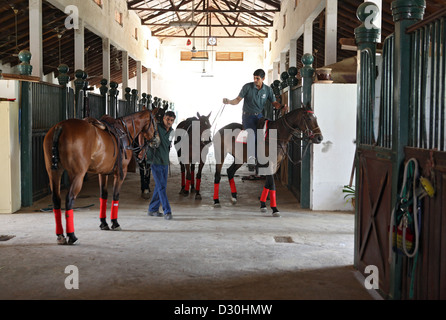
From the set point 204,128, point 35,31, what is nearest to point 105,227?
point 204,128

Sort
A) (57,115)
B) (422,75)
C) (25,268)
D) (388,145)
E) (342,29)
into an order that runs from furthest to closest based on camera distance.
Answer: (342,29)
(57,115)
(25,268)
(388,145)
(422,75)

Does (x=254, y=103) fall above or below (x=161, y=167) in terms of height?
above

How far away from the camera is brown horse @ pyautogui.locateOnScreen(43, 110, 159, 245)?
539 centimetres

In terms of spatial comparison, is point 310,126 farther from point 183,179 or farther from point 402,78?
point 402,78

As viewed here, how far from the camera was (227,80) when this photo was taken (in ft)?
108

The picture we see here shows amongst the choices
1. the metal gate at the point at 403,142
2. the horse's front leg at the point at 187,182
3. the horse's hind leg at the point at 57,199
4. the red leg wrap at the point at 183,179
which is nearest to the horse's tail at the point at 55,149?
the horse's hind leg at the point at 57,199

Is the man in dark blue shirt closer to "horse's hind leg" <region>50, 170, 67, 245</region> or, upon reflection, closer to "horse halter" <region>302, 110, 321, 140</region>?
"horse halter" <region>302, 110, 321, 140</region>

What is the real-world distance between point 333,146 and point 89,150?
419cm

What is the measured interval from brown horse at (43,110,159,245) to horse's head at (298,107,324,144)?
7.77 ft

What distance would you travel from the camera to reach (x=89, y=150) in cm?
562

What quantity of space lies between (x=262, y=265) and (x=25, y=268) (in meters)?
2.37

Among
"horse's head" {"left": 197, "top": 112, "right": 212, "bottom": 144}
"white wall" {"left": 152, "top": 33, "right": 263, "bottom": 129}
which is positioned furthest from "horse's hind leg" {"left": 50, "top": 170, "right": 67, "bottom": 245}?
"white wall" {"left": 152, "top": 33, "right": 263, "bottom": 129}
